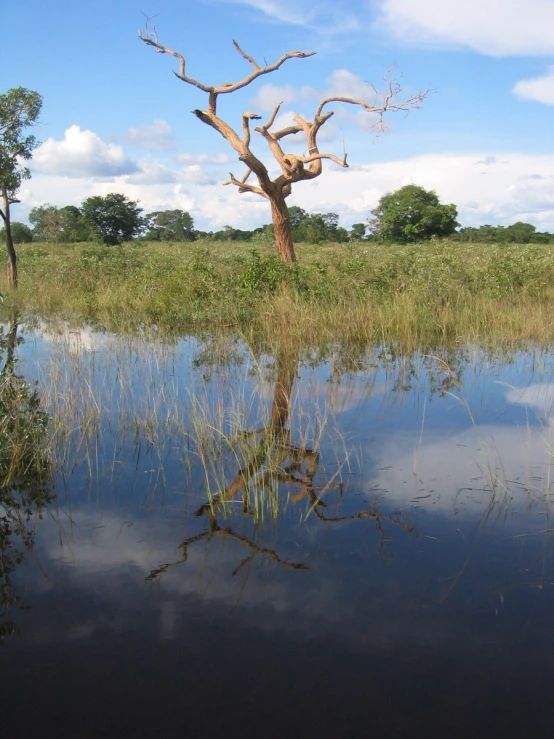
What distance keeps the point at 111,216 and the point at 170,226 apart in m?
12.1

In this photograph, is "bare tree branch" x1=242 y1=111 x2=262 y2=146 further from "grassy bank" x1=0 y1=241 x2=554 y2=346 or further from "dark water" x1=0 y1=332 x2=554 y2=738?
"dark water" x1=0 y1=332 x2=554 y2=738

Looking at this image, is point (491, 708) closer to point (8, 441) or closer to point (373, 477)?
point (373, 477)

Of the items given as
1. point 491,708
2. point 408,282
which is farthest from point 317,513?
point 408,282

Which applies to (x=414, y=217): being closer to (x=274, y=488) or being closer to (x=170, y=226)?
(x=170, y=226)

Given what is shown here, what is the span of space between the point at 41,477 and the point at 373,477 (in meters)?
2.34

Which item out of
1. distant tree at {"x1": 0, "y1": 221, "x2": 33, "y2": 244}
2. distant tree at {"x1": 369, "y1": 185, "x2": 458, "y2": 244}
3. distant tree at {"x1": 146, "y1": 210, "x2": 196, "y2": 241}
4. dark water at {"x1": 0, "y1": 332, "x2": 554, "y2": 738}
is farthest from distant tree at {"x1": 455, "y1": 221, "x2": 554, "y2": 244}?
dark water at {"x1": 0, "y1": 332, "x2": 554, "y2": 738}

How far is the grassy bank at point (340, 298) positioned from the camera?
1060cm

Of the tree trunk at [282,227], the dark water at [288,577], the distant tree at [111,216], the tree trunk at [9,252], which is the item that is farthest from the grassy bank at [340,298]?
the distant tree at [111,216]

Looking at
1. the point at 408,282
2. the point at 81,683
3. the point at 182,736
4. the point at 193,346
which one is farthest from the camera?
the point at 408,282

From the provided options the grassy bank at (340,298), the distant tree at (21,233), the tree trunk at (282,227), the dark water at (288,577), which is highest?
the distant tree at (21,233)

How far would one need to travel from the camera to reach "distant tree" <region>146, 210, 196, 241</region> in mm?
55531

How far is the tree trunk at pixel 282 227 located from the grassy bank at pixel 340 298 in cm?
92

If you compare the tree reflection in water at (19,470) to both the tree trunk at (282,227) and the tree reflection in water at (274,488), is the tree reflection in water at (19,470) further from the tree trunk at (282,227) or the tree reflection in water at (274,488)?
the tree trunk at (282,227)

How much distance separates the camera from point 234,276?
42.8 ft
